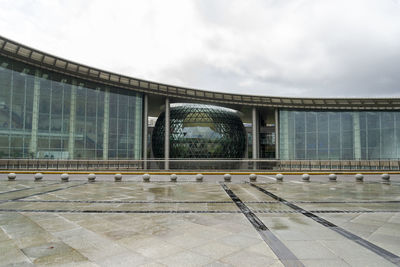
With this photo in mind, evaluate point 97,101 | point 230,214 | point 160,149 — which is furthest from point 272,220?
point 160,149

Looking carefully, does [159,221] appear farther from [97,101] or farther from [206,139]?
[206,139]

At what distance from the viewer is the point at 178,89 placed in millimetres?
41094

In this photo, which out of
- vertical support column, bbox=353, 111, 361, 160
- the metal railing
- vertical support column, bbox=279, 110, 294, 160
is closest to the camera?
the metal railing

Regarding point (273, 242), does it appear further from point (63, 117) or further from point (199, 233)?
point (63, 117)

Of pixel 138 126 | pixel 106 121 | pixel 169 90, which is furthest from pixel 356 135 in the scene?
pixel 106 121

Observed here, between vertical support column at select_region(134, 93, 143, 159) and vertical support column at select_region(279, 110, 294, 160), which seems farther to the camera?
vertical support column at select_region(279, 110, 294, 160)

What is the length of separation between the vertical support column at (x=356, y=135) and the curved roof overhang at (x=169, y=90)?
1499 mm

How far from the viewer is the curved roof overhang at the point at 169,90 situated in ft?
100.0

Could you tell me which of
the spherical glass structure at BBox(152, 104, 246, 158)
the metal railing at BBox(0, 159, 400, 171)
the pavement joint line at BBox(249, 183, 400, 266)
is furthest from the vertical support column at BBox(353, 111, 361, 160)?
the pavement joint line at BBox(249, 183, 400, 266)

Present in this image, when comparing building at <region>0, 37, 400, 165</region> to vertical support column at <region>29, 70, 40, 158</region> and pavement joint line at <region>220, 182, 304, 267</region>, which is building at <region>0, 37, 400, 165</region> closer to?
vertical support column at <region>29, 70, 40, 158</region>

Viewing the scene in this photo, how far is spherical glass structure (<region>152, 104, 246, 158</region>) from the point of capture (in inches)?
1850

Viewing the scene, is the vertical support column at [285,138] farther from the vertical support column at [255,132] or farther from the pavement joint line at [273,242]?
the pavement joint line at [273,242]

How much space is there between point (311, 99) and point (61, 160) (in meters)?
38.2

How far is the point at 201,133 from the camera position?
48.0 m
